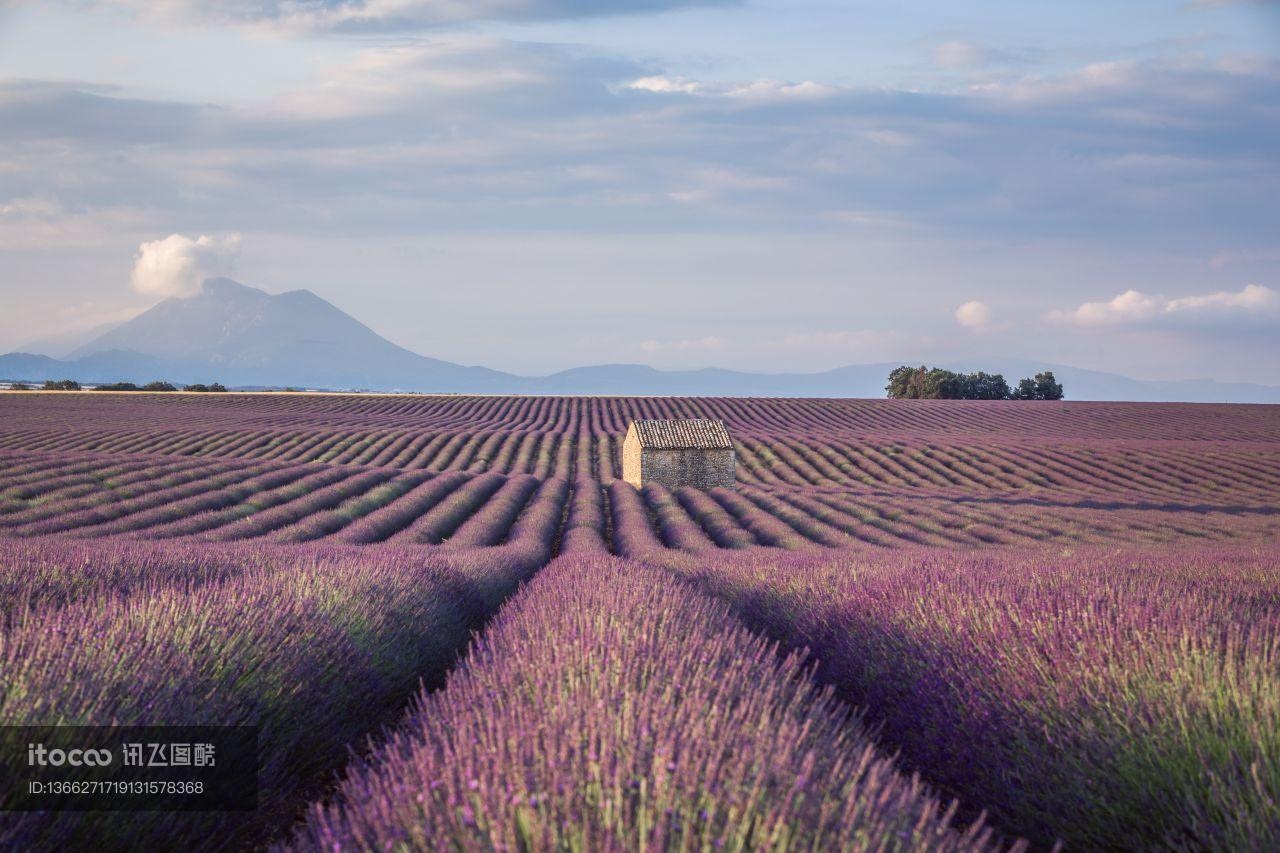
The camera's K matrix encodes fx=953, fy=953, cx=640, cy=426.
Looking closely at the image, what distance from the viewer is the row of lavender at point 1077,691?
10.9 feet

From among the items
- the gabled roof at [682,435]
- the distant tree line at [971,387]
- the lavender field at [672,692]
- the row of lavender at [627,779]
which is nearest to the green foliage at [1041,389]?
the distant tree line at [971,387]

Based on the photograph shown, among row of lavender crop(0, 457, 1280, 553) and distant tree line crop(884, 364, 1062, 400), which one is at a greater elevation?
distant tree line crop(884, 364, 1062, 400)

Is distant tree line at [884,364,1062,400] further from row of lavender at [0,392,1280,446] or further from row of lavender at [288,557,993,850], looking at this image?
row of lavender at [288,557,993,850]

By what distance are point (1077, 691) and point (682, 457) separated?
89.8 feet

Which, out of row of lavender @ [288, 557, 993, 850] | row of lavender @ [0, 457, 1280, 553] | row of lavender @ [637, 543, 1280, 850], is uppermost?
row of lavender @ [288, 557, 993, 850]

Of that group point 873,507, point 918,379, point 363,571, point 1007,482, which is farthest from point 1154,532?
point 918,379

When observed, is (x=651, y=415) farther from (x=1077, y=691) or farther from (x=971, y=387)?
(x=1077, y=691)

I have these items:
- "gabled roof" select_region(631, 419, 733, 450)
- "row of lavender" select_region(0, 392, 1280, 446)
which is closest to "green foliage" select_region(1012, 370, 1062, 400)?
"row of lavender" select_region(0, 392, 1280, 446)

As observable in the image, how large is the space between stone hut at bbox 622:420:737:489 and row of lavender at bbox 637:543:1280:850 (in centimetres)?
2434

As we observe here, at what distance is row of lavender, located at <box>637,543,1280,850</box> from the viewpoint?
3.33m

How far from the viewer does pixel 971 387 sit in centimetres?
7900

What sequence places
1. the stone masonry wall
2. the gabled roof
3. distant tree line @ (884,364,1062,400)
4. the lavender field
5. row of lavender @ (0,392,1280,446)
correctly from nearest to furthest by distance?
the lavender field, the stone masonry wall, the gabled roof, row of lavender @ (0,392,1280,446), distant tree line @ (884,364,1062,400)

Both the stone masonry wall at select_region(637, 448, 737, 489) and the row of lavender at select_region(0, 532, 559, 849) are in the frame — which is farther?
the stone masonry wall at select_region(637, 448, 737, 489)

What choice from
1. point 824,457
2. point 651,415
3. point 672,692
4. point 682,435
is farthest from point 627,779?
point 651,415
